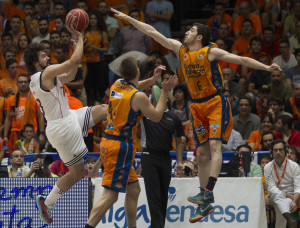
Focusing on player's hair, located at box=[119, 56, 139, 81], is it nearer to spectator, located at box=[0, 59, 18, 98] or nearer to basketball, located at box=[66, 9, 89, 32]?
basketball, located at box=[66, 9, 89, 32]

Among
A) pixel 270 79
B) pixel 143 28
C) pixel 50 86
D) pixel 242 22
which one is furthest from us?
pixel 242 22

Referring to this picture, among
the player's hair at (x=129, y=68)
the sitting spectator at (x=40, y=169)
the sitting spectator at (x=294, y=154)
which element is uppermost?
the player's hair at (x=129, y=68)

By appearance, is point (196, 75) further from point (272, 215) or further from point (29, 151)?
point (29, 151)

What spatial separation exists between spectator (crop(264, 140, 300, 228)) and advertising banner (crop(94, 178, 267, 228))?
0.44 meters

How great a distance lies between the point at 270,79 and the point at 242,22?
1.93 meters

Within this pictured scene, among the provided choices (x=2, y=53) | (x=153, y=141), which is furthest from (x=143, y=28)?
(x=2, y=53)

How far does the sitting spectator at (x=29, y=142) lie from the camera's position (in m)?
14.4

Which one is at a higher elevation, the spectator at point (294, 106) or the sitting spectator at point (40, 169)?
the spectator at point (294, 106)

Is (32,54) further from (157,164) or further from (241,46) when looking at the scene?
(241,46)

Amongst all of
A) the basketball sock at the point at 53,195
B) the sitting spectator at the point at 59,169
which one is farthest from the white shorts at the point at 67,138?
the sitting spectator at the point at 59,169

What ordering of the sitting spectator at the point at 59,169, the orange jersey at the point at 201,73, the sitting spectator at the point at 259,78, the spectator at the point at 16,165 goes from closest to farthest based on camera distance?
the orange jersey at the point at 201,73, the sitting spectator at the point at 59,169, the spectator at the point at 16,165, the sitting spectator at the point at 259,78

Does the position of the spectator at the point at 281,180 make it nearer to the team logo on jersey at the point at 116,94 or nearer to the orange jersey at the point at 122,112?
the orange jersey at the point at 122,112

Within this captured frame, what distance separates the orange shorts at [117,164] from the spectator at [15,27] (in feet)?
28.2

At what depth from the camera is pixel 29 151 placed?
1441 cm
